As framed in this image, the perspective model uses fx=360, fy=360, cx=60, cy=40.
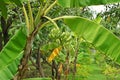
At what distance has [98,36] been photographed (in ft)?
11.5

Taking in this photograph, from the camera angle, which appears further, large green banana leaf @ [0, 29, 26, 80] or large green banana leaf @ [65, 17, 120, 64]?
large green banana leaf @ [0, 29, 26, 80]

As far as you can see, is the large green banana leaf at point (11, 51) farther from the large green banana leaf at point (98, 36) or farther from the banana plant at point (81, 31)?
the large green banana leaf at point (98, 36)

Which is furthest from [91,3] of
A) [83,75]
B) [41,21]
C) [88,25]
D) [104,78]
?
[104,78]

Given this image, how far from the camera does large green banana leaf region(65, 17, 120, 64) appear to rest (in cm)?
346

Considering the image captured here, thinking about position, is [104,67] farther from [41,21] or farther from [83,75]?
[41,21]

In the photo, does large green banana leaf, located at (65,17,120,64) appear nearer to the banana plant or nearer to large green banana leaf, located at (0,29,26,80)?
the banana plant

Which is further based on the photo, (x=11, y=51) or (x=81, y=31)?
(x=11, y=51)

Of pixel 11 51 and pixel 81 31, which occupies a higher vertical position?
→ pixel 81 31

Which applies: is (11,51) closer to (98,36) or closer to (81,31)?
(81,31)

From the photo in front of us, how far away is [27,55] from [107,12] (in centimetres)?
700

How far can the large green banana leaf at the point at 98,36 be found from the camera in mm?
3458

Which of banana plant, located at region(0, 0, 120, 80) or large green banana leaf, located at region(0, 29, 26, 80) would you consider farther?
large green banana leaf, located at region(0, 29, 26, 80)

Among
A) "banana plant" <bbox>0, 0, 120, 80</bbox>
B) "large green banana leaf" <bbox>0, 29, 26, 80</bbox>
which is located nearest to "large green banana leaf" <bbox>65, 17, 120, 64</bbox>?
"banana plant" <bbox>0, 0, 120, 80</bbox>

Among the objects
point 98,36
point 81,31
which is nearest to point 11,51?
point 81,31
